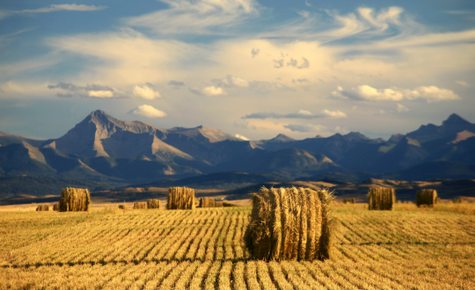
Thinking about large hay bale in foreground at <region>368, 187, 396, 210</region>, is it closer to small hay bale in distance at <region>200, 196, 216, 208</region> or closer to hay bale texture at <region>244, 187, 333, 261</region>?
small hay bale in distance at <region>200, 196, 216, 208</region>

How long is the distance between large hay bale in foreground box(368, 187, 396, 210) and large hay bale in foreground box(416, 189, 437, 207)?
4.63 meters

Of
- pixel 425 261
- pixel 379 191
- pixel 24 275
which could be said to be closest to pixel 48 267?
pixel 24 275

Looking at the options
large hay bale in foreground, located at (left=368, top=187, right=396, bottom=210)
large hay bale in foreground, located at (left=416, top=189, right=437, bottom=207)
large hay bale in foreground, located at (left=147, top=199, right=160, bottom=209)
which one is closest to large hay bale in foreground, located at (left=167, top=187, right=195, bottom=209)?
large hay bale in foreground, located at (left=147, top=199, right=160, bottom=209)

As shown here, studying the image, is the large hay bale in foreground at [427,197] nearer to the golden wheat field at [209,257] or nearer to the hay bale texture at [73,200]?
the golden wheat field at [209,257]

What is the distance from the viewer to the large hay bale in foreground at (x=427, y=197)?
31.0 metres

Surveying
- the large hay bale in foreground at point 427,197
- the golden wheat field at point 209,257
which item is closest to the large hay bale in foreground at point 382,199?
the large hay bale in foreground at point 427,197

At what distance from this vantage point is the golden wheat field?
9.72 meters

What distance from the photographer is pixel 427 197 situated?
103 ft

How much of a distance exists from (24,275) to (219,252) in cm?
587

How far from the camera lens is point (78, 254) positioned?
42.9 feet

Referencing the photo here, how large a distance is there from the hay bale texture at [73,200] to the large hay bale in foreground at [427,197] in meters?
25.9

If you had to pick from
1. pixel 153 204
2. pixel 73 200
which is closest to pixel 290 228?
pixel 73 200

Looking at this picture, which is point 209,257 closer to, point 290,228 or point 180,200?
point 290,228

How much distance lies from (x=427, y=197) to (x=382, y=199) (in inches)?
217
